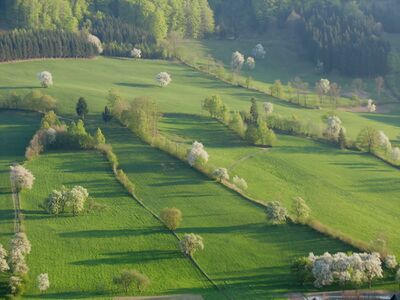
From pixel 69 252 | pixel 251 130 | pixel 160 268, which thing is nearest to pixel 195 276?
pixel 160 268

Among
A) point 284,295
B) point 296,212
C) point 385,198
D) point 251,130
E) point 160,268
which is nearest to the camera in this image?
point 284,295

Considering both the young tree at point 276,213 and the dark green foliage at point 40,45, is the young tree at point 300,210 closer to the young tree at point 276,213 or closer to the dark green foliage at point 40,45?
the young tree at point 276,213

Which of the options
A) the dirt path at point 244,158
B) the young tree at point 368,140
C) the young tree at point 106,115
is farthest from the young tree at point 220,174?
the young tree at point 368,140

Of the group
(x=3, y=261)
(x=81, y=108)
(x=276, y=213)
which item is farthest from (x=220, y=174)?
(x=3, y=261)

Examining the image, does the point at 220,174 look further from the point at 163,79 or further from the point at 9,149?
the point at 163,79

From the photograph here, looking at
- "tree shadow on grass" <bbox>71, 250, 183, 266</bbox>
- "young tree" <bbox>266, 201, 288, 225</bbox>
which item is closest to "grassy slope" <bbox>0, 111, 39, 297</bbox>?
"tree shadow on grass" <bbox>71, 250, 183, 266</bbox>

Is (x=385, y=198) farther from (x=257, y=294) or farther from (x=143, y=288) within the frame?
(x=143, y=288)
